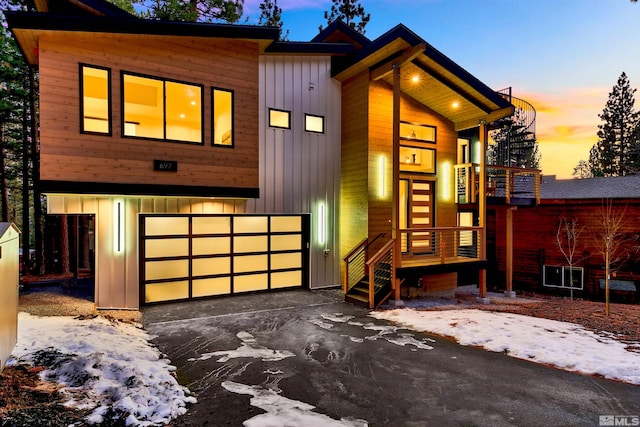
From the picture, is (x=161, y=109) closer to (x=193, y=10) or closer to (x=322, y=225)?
(x=322, y=225)

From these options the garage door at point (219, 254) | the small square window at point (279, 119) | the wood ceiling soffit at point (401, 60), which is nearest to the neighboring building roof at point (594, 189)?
the wood ceiling soffit at point (401, 60)

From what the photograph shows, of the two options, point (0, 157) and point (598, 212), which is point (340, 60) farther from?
point (0, 157)

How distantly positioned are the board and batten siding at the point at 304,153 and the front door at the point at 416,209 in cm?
224

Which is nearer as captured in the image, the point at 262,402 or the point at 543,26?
the point at 262,402

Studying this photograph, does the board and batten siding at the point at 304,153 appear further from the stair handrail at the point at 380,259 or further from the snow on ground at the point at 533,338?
the snow on ground at the point at 533,338

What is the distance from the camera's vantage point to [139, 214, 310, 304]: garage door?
28.3ft

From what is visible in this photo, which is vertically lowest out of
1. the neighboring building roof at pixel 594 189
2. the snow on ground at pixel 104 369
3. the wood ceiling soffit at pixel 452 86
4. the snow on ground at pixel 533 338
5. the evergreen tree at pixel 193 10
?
the snow on ground at pixel 533 338

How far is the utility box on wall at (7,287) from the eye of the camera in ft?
12.3

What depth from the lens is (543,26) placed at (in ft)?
89.3

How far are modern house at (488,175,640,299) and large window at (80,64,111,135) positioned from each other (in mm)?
12981

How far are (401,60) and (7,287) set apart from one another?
9.40m

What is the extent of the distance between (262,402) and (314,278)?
6753mm

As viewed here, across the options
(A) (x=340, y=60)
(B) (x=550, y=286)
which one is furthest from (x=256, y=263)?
(B) (x=550, y=286)

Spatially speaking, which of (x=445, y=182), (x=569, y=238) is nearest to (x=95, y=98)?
(x=445, y=182)
